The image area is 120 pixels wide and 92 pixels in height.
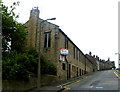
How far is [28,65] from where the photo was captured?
15117mm

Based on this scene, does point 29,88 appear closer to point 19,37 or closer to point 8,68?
point 8,68

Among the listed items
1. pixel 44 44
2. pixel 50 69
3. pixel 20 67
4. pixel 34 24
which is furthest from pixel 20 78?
pixel 34 24

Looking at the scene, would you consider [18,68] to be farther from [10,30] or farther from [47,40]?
[47,40]

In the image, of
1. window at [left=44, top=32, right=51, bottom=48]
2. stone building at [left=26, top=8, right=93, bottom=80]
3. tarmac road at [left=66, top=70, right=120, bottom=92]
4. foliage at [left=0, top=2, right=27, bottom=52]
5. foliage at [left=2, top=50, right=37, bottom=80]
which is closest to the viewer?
foliage at [left=2, top=50, right=37, bottom=80]

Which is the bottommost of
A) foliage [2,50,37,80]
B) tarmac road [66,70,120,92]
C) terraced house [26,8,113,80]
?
tarmac road [66,70,120,92]

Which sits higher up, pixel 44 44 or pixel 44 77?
pixel 44 44

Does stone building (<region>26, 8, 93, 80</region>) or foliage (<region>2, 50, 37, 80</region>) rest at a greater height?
stone building (<region>26, 8, 93, 80</region>)

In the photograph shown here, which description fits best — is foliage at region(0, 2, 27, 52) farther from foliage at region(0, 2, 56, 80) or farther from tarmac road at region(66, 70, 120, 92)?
tarmac road at region(66, 70, 120, 92)

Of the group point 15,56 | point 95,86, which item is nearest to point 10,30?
point 15,56

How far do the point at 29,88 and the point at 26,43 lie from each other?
37.3 feet

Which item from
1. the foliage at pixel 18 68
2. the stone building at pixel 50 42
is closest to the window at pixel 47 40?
the stone building at pixel 50 42

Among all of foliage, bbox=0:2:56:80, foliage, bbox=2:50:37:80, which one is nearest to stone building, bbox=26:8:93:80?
foliage, bbox=0:2:56:80

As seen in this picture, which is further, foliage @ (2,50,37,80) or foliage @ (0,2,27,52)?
foliage @ (0,2,27,52)

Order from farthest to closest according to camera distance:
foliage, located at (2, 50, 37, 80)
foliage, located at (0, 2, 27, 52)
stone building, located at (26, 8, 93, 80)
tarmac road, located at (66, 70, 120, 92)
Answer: stone building, located at (26, 8, 93, 80) → foliage, located at (0, 2, 27, 52) → tarmac road, located at (66, 70, 120, 92) → foliage, located at (2, 50, 37, 80)
